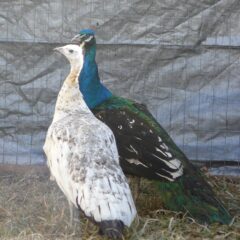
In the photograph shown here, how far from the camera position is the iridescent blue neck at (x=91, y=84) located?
18.0ft

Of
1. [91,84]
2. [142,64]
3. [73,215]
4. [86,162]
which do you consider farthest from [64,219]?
[142,64]

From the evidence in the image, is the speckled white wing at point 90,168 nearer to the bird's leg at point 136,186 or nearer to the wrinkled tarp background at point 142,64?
the bird's leg at point 136,186

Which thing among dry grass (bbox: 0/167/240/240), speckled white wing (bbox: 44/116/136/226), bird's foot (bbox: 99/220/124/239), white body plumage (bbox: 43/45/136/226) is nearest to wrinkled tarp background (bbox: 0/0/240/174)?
dry grass (bbox: 0/167/240/240)

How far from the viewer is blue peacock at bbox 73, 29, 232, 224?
5.10 meters

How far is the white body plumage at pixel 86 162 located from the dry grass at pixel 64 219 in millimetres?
269

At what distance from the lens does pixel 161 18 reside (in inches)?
242

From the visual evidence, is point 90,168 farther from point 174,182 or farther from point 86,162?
point 174,182

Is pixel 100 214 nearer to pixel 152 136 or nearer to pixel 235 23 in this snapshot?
pixel 152 136

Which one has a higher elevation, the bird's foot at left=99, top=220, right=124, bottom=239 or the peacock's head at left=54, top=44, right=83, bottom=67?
the peacock's head at left=54, top=44, right=83, bottom=67

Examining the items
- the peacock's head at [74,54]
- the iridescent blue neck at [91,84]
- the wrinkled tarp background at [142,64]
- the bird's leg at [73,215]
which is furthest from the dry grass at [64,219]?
the peacock's head at [74,54]

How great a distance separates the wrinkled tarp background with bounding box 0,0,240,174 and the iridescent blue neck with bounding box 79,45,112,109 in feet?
2.13

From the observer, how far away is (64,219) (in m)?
5.00

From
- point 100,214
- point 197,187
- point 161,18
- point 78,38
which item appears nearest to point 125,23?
point 161,18

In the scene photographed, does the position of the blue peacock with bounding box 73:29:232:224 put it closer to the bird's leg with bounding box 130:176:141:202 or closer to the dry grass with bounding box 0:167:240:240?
the dry grass with bounding box 0:167:240:240
